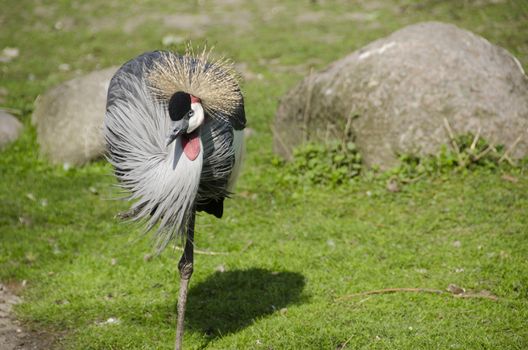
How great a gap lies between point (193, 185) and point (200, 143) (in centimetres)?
26

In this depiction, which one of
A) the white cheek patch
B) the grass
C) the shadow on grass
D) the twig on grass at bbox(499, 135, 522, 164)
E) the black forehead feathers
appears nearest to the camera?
the black forehead feathers

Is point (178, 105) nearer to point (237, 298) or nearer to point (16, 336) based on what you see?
point (237, 298)

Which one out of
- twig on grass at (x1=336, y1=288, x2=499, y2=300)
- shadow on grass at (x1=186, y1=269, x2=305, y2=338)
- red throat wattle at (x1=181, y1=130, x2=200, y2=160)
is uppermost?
red throat wattle at (x1=181, y1=130, x2=200, y2=160)

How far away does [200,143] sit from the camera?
4422 mm

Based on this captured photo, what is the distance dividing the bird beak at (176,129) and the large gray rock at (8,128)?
17.6 feet

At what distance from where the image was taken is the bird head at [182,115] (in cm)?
423

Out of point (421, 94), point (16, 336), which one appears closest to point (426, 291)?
point (421, 94)

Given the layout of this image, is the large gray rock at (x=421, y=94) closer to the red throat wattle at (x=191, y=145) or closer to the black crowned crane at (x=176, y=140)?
the black crowned crane at (x=176, y=140)

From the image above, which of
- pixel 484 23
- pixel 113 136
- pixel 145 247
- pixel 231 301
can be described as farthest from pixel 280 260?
pixel 484 23

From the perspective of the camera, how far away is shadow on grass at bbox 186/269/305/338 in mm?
5551

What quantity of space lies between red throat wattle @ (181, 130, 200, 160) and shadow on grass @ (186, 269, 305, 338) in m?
1.63

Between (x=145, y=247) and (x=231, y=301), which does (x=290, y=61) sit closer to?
(x=145, y=247)

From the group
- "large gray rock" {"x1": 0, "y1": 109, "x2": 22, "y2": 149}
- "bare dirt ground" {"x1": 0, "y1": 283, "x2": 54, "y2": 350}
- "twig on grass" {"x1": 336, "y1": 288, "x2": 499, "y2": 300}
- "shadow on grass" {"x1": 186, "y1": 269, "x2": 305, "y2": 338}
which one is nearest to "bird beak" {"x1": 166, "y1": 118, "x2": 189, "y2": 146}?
"shadow on grass" {"x1": 186, "y1": 269, "x2": 305, "y2": 338}

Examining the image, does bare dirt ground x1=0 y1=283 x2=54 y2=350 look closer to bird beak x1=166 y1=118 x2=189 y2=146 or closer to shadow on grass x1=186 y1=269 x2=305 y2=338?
shadow on grass x1=186 y1=269 x2=305 y2=338
